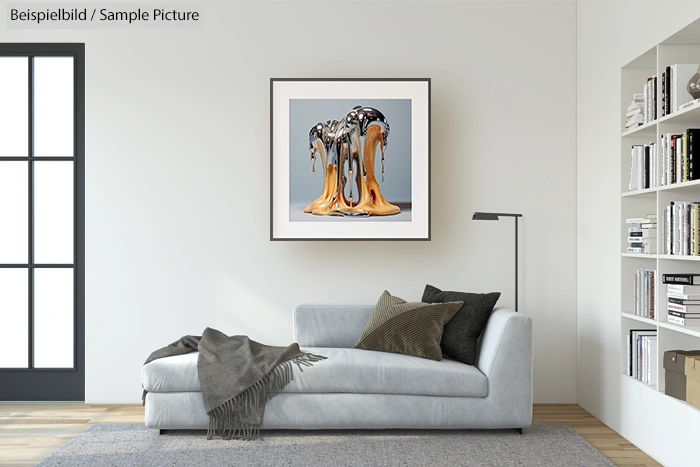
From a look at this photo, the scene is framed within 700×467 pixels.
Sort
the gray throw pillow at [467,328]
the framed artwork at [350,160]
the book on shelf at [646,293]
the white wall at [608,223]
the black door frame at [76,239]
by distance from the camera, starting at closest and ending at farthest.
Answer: the white wall at [608,223] < the book on shelf at [646,293] < the gray throw pillow at [467,328] < the framed artwork at [350,160] < the black door frame at [76,239]

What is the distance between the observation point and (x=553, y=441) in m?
3.63

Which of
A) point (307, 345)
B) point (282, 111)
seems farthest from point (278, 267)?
point (282, 111)

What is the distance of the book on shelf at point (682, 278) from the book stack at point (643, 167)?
1.66 feet

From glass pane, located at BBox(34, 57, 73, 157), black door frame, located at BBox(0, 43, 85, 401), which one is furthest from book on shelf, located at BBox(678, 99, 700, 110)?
glass pane, located at BBox(34, 57, 73, 157)

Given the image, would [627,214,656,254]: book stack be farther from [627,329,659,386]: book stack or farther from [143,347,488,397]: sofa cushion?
[143,347,488,397]: sofa cushion

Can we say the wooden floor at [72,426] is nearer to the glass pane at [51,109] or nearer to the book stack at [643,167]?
the book stack at [643,167]

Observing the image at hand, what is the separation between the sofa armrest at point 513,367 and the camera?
12.0ft

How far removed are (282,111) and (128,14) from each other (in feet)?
4.52

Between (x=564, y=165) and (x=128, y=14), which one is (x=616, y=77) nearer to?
(x=564, y=165)

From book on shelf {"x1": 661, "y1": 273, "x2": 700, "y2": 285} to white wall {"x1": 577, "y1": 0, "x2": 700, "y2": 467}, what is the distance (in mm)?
523

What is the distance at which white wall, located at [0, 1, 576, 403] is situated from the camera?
464 cm

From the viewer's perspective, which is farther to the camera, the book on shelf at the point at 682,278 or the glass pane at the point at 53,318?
the glass pane at the point at 53,318

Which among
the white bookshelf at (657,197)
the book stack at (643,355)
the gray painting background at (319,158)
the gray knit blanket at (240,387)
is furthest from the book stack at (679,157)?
the gray knit blanket at (240,387)

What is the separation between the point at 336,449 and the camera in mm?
3467
